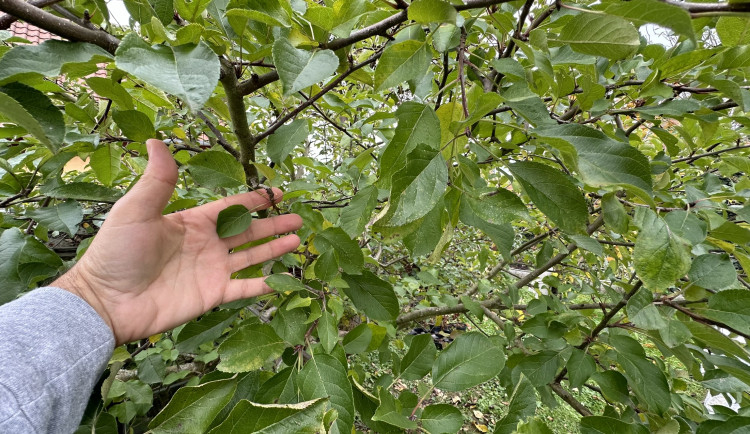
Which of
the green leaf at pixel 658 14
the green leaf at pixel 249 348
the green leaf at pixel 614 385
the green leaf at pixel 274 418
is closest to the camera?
the green leaf at pixel 658 14

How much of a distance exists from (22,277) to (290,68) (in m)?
0.97

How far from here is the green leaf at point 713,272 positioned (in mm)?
812

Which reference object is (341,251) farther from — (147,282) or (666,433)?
(666,433)

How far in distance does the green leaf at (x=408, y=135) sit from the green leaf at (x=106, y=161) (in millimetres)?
722

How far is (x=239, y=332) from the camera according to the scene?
770 millimetres

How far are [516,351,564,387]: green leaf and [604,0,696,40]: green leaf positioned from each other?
103 cm

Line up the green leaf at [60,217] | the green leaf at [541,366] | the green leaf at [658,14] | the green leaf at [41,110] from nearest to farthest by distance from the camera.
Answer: the green leaf at [658,14]
the green leaf at [41,110]
the green leaf at [60,217]
the green leaf at [541,366]

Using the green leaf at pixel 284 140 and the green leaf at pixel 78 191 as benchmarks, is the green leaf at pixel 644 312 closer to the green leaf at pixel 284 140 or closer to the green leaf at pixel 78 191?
the green leaf at pixel 284 140

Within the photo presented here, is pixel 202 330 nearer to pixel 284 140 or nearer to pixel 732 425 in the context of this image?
pixel 284 140

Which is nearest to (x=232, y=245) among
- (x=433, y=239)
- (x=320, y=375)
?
(x=320, y=375)

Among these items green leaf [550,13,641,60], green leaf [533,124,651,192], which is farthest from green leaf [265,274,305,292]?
green leaf [550,13,641,60]

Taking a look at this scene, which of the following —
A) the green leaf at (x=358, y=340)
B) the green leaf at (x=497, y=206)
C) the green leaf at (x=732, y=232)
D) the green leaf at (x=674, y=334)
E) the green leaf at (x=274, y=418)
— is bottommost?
the green leaf at (x=358, y=340)

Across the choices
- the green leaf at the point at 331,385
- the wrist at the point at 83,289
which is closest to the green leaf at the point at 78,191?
the wrist at the point at 83,289

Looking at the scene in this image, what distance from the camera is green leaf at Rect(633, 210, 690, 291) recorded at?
21.8 inches
